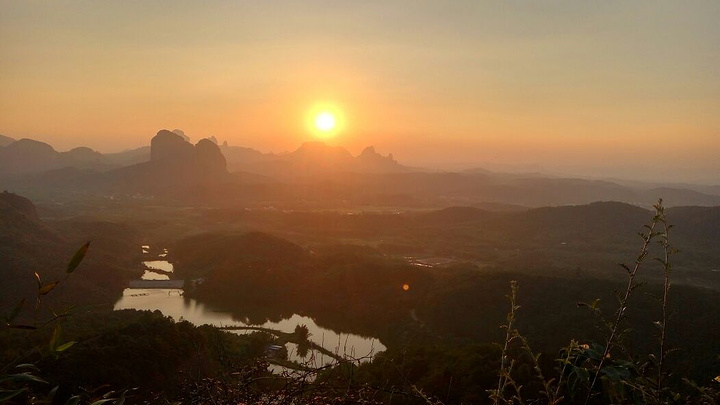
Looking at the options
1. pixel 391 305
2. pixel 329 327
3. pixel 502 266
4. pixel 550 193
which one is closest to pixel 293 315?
pixel 329 327

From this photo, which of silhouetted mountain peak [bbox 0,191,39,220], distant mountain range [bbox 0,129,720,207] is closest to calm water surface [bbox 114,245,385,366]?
silhouetted mountain peak [bbox 0,191,39,220]

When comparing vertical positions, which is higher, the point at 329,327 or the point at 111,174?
the point at 111,174

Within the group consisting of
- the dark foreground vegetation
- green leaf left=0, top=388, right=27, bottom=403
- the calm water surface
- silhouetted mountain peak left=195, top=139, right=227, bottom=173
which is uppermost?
silhouetted mountain peak left=195, top=139, right=227, bottom=173

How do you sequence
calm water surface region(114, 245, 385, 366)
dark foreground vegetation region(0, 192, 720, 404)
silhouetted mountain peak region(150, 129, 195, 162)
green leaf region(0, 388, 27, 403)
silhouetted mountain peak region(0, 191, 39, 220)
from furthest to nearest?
silhouetted mountain peak region(150, 129, 195, 162) < silhouetted mountain peak region(0, 191, 39, 220) < calm water surface region(114, 245, 385, 366) < dark foreground vegetation region(0, 192, 720, 404) < green leaf region(0, 388, 27, 403)

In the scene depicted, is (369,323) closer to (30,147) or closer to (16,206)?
(16,206)

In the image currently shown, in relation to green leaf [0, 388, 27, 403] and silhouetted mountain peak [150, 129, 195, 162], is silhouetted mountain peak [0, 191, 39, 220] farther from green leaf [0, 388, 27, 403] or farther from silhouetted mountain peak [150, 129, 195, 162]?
silhouetted mountain peak [150, 129, 195, 162]

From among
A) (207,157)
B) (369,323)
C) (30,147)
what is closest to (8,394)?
(369,323)

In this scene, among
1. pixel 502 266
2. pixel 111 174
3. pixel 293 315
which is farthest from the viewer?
pixel 111 174

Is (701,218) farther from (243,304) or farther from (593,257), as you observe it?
(243,304)
